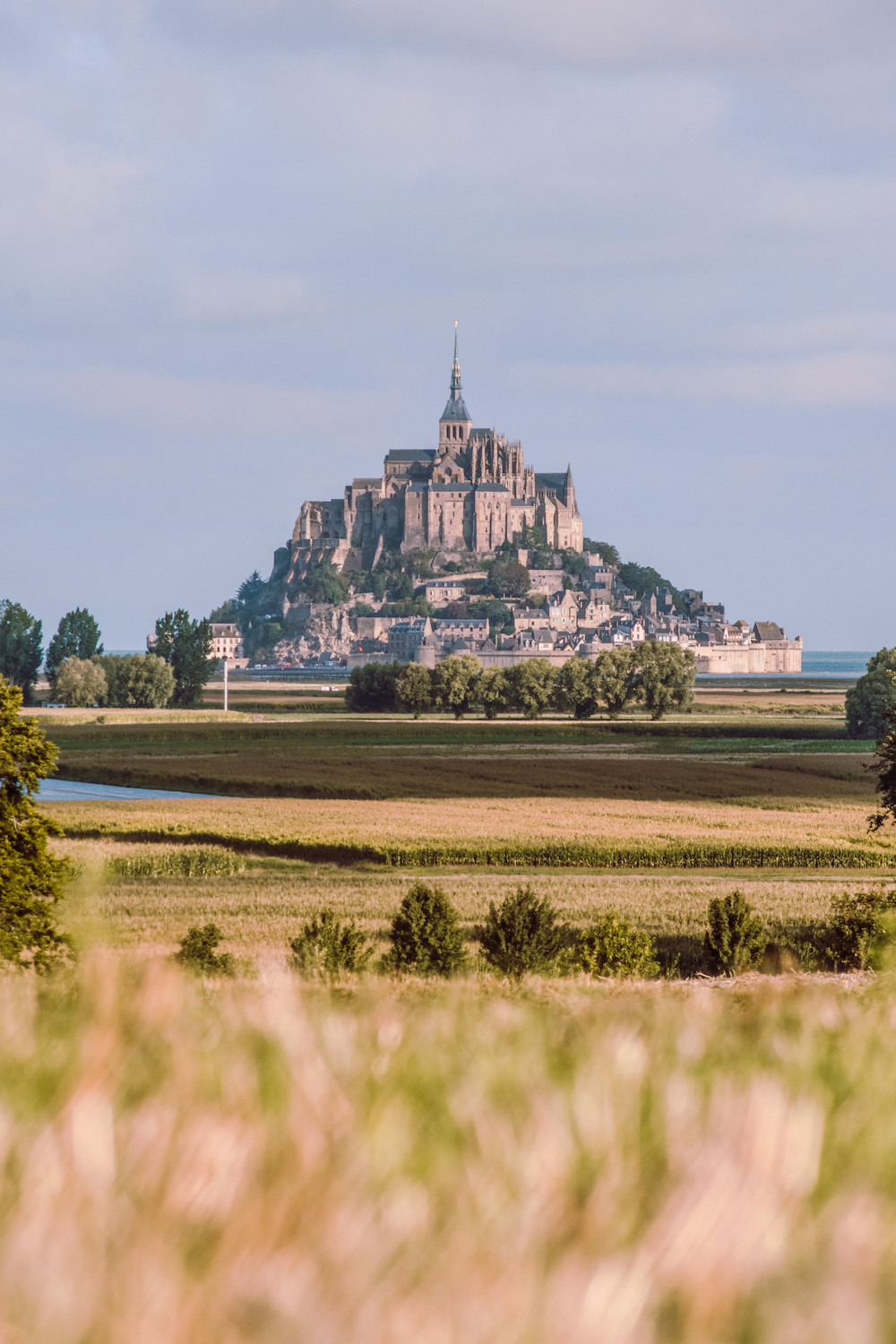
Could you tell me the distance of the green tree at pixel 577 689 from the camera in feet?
329

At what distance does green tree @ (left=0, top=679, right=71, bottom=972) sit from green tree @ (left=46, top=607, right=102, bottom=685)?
98.1m

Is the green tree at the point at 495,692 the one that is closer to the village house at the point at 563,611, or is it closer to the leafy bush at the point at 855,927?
the leafy bush at the point at 855,927

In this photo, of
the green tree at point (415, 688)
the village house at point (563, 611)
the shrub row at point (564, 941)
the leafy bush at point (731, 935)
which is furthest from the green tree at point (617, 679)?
the village house at point (563, 611)

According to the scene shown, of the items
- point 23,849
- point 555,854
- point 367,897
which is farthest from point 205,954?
point 555,854

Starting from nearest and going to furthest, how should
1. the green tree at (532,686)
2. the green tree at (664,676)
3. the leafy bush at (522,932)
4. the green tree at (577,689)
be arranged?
the leafy bush at (522,932)
the green tree at (577,689)
the green tree at (664,676)
the green tree at (532,686)

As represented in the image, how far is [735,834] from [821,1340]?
126 feet

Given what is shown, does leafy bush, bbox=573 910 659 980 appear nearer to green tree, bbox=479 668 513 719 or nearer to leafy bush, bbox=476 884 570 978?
leafy bush, bbox=476 884 570 978

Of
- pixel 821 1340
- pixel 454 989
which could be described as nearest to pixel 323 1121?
pixel 821 1340

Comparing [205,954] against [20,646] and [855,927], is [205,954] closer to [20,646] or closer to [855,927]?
[855,927]

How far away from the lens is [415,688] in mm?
105188

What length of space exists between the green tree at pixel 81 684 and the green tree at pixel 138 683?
33.7 inches

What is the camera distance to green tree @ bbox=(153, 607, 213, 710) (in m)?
111

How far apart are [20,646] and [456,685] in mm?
32903

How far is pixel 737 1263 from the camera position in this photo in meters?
1.70
